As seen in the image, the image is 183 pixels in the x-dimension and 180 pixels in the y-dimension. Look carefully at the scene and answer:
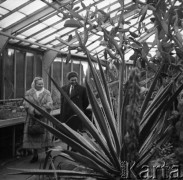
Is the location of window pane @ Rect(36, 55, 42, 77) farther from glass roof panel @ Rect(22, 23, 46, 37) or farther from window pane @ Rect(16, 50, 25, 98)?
glass roof panel @ Rect(22, 23, 46, 37)

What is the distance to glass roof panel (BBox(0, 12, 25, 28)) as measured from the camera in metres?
8.08

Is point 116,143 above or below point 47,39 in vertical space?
below

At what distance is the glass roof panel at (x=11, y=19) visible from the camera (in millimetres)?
8081

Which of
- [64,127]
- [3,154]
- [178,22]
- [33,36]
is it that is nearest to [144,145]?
[64,127]

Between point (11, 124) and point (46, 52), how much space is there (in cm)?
625

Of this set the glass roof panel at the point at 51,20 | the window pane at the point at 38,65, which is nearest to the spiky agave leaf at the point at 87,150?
the glass roof panel at the point at 51,20

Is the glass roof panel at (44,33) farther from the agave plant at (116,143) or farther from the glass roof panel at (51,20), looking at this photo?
the agave plant at (116,143)

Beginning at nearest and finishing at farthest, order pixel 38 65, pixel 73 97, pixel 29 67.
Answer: pixel 73 97 < pixel 29 67 < pixel 38 65

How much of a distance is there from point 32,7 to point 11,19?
22.6 inches

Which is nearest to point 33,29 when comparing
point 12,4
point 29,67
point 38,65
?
point 12,4

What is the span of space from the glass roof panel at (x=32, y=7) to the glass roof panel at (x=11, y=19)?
0.49ft

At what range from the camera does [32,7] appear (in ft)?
26.9

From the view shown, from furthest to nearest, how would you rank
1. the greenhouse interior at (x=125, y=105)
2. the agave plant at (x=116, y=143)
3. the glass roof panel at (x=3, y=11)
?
the glass roof panel at (x=3, y=11), the agave plant at (x=116, y=143), the greenhouse interior at (x=125, y=105)

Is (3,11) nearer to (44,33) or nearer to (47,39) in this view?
(44,33)
